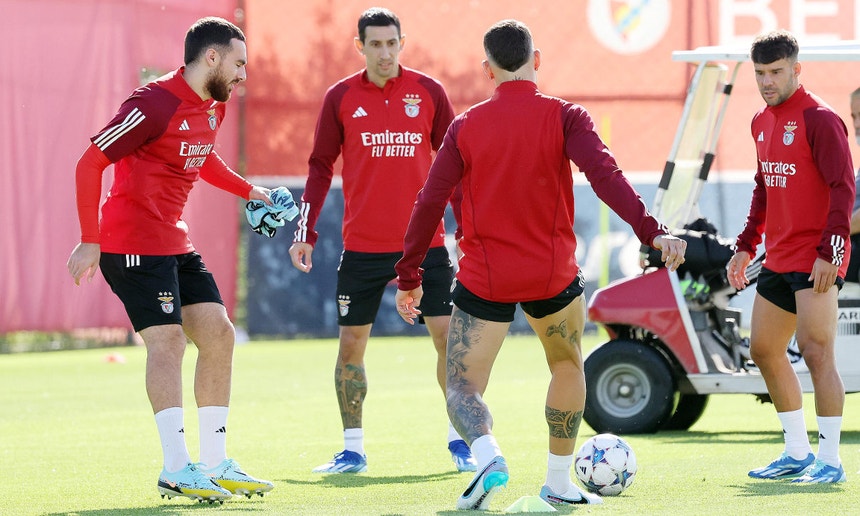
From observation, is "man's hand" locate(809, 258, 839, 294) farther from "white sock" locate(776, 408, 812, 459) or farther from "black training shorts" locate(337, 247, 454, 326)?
"black training shorts" locate(337, 247, 454, 326)

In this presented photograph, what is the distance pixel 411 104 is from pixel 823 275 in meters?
2.43

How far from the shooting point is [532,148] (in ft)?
17.9

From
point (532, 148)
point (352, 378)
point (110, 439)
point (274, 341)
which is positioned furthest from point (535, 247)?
point (274, 341)

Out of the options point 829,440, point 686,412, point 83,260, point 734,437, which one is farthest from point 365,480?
point 686,412

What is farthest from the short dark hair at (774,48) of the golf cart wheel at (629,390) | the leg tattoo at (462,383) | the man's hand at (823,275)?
the golf cart wheel at (629,390)

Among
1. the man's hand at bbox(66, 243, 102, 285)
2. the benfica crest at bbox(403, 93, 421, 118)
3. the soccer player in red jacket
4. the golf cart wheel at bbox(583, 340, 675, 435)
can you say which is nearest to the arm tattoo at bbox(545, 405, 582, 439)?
the soccer player in red jacket

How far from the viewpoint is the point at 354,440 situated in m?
7.44

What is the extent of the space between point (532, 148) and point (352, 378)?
8.29 ft

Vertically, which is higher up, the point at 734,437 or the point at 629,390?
the point at 629,390

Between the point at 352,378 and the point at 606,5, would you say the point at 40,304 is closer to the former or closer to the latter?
the point at 606,5

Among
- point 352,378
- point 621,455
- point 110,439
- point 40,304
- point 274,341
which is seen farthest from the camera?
point 274,341

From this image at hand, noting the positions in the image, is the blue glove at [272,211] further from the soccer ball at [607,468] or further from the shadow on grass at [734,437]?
the shadow on grass at [734,437]

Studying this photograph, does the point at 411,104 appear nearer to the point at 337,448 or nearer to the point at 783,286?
the point at 337,448

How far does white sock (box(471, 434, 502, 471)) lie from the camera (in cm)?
525
